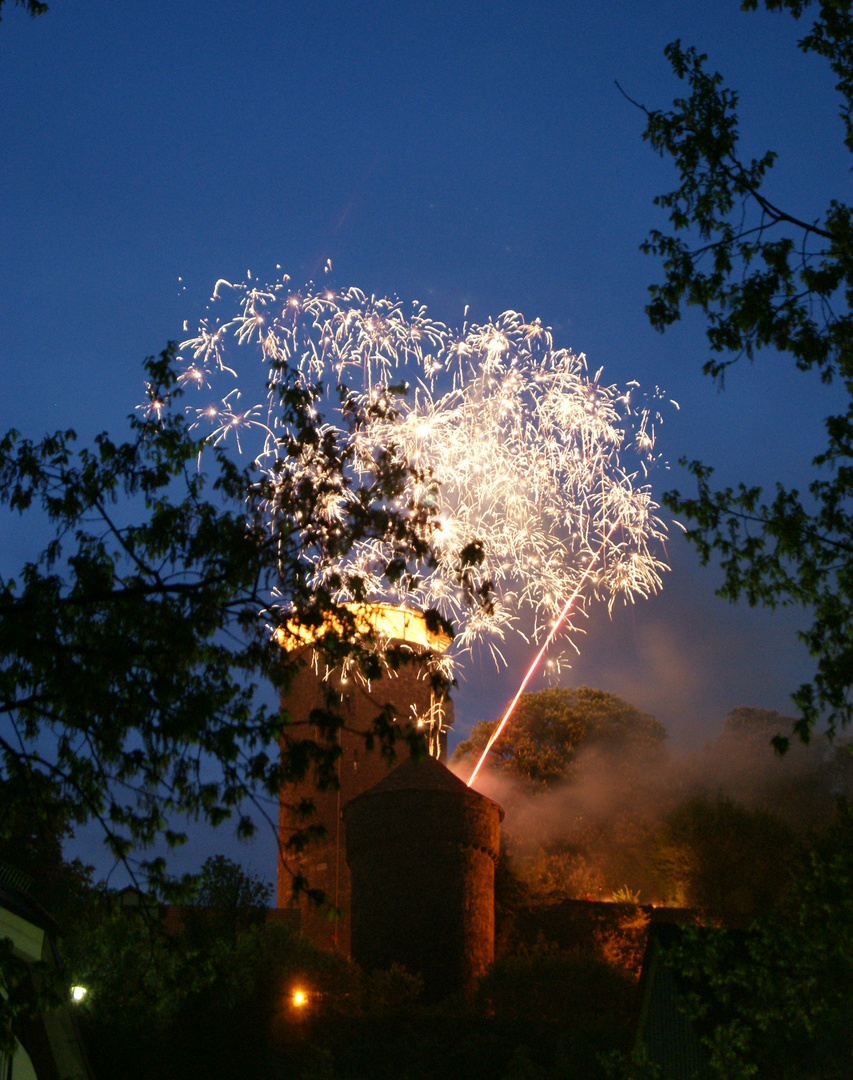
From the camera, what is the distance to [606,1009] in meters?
25.8

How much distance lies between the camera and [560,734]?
52625 millimetres

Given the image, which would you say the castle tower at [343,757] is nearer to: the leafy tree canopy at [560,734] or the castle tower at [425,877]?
the castle tower at [425,877]

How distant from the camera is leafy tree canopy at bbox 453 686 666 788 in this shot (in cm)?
5116

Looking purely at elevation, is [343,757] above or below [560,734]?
below

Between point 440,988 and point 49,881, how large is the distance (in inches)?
558

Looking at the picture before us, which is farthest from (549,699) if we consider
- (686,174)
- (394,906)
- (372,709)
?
(686,174)

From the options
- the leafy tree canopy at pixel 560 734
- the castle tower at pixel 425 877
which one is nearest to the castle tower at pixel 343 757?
the castle tower at pixel 425 877

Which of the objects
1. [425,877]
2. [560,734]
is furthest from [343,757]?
[560,734]

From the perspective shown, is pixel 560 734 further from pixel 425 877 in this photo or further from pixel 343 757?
pixel 425 877

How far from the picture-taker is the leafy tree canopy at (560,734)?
51.2 meters

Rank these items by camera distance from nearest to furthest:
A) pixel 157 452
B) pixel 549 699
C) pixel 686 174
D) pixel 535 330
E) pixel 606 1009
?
1. pixel 157 452
2. pixel 686 174
3. pixel 535 330
4. pixel 606 1009
5. pixel 549 699

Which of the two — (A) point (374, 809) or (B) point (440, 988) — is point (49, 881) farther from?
(B) point (440, 988)

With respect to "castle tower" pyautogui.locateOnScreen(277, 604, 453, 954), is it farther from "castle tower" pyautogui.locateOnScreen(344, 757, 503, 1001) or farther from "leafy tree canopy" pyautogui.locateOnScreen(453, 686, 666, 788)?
"leafy tree canopy" pyautogui.locateOnScreen(453, 686, 666, 788)

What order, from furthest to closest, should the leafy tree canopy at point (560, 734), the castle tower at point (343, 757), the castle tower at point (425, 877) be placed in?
the leafy tree canopy at point (560, 734), the castle tower at point (343, 757), the castle tower at point (425, 877)
